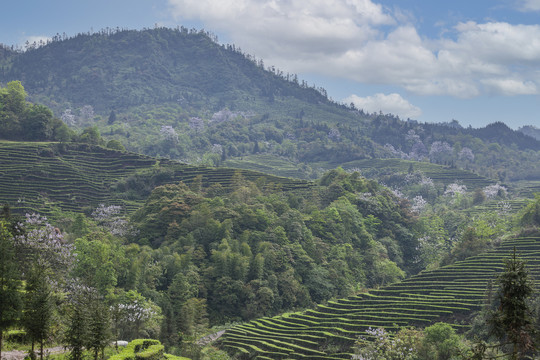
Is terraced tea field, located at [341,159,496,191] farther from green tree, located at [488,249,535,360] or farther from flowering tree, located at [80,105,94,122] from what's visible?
green tree, located at [488,249,535,360]

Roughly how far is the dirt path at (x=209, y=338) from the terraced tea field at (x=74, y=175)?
115 feet

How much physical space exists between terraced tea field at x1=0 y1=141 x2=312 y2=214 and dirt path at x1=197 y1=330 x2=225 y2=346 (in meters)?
35.1

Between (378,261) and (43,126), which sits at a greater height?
(43,126)

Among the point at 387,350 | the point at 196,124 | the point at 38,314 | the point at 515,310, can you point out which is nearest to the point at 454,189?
the point at 387,350

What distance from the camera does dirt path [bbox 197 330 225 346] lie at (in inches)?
1598

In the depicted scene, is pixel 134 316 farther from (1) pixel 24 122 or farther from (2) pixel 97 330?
(1) pixel 24 122

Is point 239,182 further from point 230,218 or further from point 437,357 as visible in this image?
point 437,357

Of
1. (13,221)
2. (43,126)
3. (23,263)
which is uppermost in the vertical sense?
(43,126)

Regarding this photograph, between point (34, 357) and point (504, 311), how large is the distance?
21557 mm

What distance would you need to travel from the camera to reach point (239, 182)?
3258 inches

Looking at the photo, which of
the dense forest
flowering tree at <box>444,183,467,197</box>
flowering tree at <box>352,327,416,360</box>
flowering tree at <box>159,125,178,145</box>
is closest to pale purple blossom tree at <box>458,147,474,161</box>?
flowering tree at <box>444,183,467,197</box>

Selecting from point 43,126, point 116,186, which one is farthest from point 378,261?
point 43,126

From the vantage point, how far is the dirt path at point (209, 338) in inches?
1598

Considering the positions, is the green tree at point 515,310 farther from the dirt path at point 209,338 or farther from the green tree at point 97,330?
the dirt path at point 209,338
